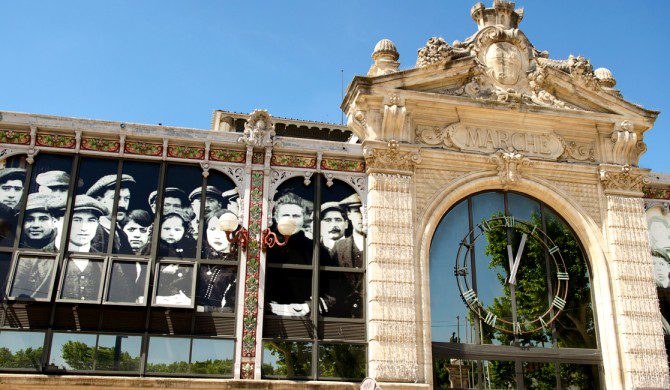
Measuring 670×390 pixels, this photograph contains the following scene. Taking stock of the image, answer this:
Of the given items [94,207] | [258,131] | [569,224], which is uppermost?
[258,131]

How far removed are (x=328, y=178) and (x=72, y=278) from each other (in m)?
6.39

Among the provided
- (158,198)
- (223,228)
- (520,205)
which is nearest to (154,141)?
(158,198)

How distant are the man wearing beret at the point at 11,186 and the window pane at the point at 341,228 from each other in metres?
7.01

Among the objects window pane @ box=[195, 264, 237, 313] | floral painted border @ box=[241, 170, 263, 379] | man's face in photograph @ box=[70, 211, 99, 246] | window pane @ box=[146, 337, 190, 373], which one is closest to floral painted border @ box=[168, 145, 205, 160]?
floral painted border @ box=[241, 170, 263, 379]

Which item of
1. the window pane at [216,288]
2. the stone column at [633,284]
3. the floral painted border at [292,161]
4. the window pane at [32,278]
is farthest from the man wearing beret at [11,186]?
the stone column at [633,284]

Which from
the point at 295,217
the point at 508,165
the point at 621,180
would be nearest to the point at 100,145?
the point at 295,217

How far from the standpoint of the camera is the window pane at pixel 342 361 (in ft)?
54.8

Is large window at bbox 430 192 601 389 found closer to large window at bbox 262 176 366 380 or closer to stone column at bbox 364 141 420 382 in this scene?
stone column at bbox 364 141 420 382

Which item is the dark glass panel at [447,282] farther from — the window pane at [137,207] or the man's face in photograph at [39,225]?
the man's face in photograph at [39,225]

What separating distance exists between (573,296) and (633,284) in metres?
1.50

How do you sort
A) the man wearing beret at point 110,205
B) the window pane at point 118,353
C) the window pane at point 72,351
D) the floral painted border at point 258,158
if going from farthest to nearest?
the floral painted border at point 258,158, the man wearing beret at point 110,205, the window pane at point 118,353, the window pane at point 72,351

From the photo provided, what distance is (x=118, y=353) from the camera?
1586cm

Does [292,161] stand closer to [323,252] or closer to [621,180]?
[323,252]

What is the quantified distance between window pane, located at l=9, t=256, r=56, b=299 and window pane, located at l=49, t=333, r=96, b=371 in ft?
3.36
